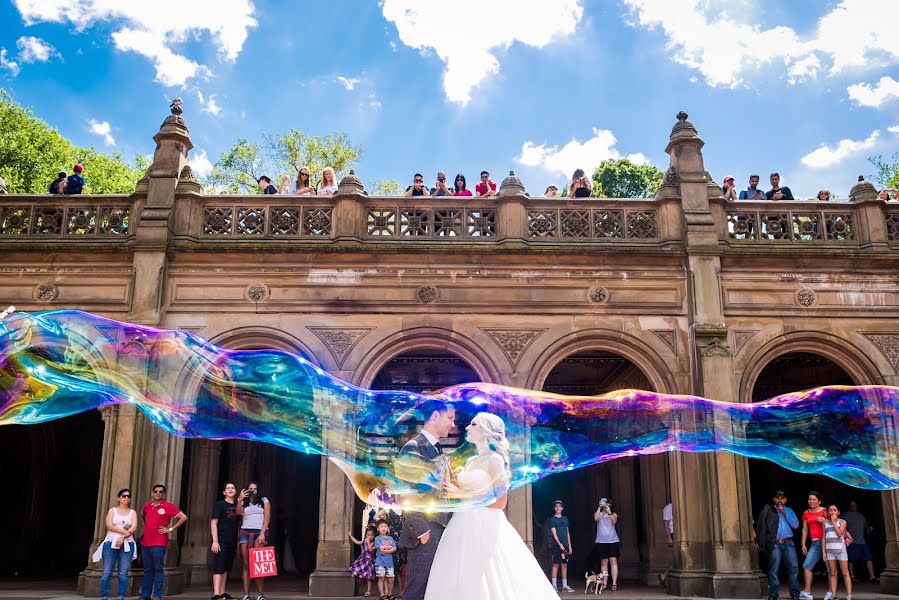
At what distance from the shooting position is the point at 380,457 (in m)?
8.02

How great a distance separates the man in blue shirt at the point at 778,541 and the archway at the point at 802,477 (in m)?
4.26

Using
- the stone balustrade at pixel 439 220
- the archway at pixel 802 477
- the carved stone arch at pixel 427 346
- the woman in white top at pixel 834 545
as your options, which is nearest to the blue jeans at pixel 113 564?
the carved stone arch at pixel 427 346

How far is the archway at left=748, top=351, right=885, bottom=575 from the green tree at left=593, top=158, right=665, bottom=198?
78.2 ft

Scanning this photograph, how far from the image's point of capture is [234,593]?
50.4 feet

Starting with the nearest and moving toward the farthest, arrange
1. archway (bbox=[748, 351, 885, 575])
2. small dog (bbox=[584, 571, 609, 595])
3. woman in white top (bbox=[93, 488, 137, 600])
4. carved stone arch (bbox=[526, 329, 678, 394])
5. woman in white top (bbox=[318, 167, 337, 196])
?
woman in white top (bbox=[93, 488, 137, 600]) → small dog (bbox=[584, 571, 609, 595]) → carved stone arch (bbox=[526, 329, 678, 394]) → woman in white top (bbox=[318, 167, 337, 196]) → archway (bbox=[748, 351, 885, 575])

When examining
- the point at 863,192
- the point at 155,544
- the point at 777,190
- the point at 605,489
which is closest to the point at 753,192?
the point at 777,190

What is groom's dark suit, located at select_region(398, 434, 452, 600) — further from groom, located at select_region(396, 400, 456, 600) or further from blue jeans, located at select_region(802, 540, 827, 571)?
blue jeans, located at select_region(802, 540, 827, 571)

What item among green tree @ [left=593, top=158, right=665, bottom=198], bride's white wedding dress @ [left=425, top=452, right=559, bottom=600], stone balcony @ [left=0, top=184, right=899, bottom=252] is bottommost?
bride's white wedding dress @ [left=425, top=452, right=559, bottom=600]

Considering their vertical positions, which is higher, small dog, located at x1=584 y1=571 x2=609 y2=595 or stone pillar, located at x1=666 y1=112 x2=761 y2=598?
stone pillar, located at x1=666 y1=112 x2=761 y2=598

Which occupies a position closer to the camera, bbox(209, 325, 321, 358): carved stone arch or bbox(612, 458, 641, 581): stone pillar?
bbox(209, 325, 321, 358): carved stone arch

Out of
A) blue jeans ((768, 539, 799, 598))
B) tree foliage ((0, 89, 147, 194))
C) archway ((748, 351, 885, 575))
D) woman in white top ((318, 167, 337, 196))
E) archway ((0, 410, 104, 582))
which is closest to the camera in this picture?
blue jeans ((768, 539, 799, 598))

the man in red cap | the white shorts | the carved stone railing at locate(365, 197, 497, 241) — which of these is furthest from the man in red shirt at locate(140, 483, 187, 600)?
the man in red cap

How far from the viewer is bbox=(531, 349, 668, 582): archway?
19297mm

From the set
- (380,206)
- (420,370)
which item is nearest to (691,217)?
(380,206)
